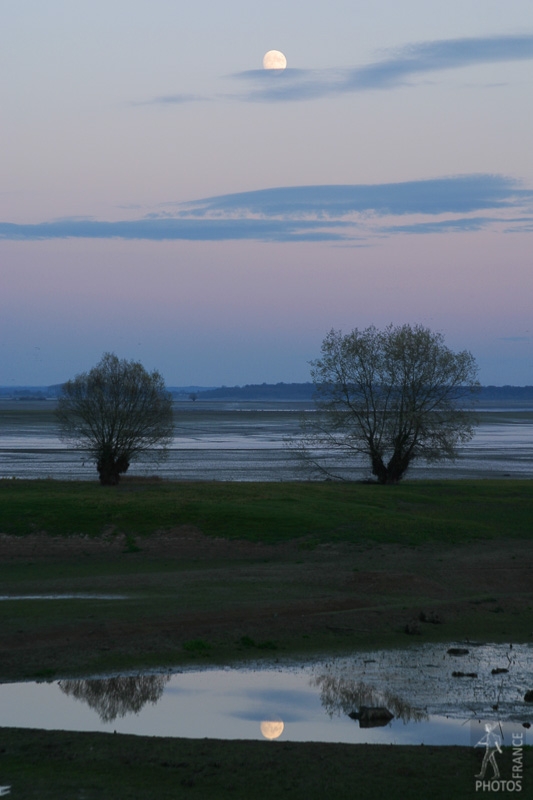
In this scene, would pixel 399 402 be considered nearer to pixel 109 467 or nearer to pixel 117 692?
pixel 109 467

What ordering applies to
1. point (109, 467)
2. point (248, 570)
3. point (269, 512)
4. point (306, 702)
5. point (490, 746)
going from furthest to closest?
point (109, 467) → point (269, 512) → point (248, 570) → point (306, 702) → point (490, 746)

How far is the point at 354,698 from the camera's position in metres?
14.8

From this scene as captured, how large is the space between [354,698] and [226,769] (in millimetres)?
4287

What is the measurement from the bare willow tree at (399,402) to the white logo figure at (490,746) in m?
38.1

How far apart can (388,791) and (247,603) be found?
441 inches

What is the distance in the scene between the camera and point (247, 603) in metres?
21.3

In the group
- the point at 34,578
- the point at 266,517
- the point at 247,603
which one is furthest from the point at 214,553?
the point at 247,603

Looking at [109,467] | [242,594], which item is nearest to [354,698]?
[242,594]

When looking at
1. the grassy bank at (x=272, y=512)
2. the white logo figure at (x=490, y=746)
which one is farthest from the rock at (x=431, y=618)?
the grassy bank at (x=272, y=512)

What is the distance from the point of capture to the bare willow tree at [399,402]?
51.2m

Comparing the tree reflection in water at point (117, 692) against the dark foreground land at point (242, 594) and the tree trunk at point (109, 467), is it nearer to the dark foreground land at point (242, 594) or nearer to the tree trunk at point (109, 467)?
the dark foreground land at point (242, 594)

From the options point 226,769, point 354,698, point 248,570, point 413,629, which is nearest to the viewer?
point 226,769

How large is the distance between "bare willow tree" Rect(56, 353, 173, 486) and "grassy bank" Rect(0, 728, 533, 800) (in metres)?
38.4

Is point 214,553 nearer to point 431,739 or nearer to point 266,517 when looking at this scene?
point 266,517
